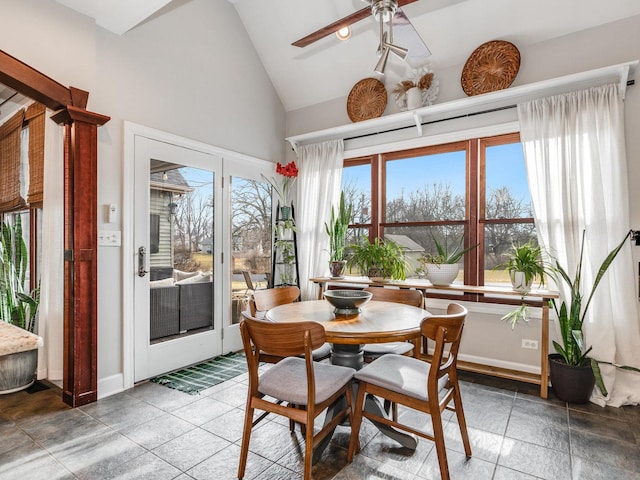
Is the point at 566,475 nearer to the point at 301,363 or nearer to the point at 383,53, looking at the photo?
the point at 301,363

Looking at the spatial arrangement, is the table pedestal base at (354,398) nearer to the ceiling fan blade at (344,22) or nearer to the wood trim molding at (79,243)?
the wood trim molding at (79,243)

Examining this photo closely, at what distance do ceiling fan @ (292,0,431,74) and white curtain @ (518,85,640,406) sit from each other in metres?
1.47

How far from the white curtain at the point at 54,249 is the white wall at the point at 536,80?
10.4ft

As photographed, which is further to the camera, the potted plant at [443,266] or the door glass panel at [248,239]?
the door glass panel at [248,239]

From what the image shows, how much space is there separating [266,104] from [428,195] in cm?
230

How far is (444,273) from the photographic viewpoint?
11.3 feet

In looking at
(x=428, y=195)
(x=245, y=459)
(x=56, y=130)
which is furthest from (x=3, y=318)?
(x=428, y=195)

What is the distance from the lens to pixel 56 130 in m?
2.88

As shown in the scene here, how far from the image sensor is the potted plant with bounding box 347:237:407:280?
3.78 meters

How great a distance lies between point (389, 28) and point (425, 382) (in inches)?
82.8

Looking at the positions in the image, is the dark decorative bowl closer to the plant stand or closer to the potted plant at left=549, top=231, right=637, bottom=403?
the potted plant at left=549, top=231, right=637, bottom=403

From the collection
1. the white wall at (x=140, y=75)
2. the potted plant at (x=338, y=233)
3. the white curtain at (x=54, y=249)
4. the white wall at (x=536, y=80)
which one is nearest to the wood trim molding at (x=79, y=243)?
the white wall at (x=140, y=75)

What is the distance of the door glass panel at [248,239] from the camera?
398cm

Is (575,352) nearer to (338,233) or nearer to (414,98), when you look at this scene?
(338,233)
